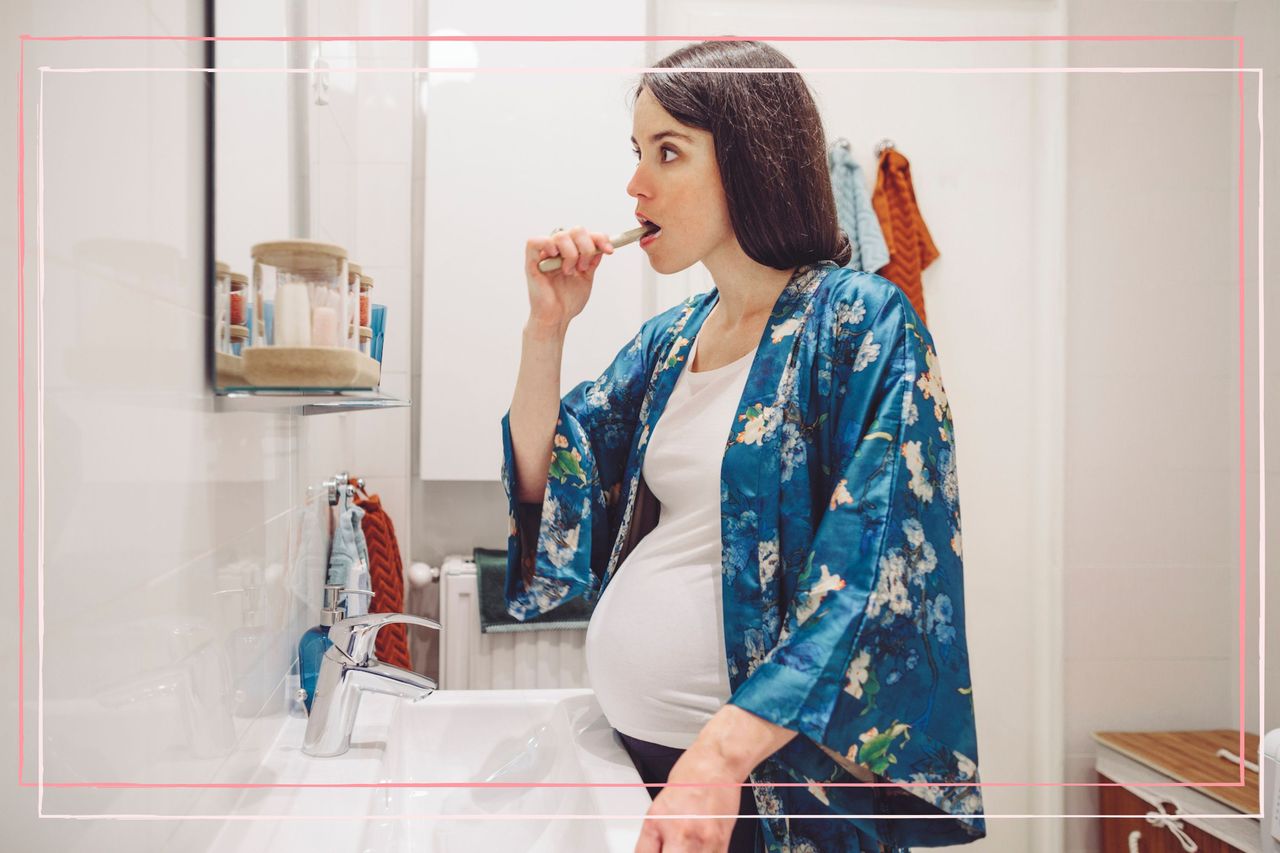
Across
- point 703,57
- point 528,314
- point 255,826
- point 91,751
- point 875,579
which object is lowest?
point 255,826

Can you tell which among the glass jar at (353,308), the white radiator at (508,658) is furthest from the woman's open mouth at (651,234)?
the white radiator at (508,658)

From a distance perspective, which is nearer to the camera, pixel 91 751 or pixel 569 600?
pixel 91 751

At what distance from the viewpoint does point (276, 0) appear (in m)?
0.67

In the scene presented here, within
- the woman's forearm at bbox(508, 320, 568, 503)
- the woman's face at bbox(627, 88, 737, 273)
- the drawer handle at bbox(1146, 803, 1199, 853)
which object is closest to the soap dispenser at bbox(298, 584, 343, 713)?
the woman's forearm at bbox(508, 320, 568, 503)

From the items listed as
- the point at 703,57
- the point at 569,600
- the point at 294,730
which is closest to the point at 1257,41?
the point at 703,57

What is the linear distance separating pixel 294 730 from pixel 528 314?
47 centimetres

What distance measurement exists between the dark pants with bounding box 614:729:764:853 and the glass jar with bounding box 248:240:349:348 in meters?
0.41

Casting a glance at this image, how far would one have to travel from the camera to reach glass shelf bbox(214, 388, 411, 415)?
0.62m

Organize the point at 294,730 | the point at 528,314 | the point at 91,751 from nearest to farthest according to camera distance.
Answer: the point at 91,751 < the point at 528,314 < the point at 294,730

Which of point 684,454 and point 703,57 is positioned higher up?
point 703,57

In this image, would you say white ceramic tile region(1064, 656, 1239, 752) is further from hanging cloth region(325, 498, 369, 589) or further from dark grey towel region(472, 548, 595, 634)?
hanging cloth region(325, 498, 369, 589)

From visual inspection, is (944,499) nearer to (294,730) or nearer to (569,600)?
(569,600)

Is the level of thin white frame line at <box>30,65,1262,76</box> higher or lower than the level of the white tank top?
higher

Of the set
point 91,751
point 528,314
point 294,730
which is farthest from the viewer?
point 294,730
